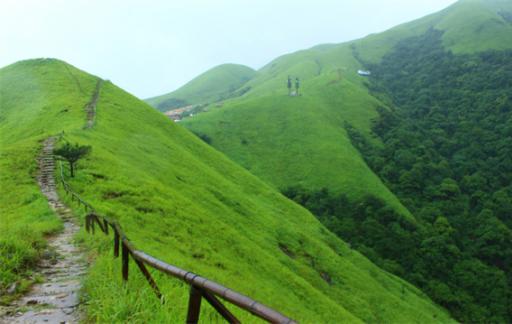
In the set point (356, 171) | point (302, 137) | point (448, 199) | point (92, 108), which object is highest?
point (92, 108)

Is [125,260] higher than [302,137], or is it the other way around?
[125,260]

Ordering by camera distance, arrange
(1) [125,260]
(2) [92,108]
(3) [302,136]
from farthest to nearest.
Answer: (3) [302,136] < (2) [92,108] < (1) [125,260]

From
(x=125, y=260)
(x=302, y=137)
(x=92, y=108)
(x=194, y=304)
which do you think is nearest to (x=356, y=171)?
(x=302, y=137)

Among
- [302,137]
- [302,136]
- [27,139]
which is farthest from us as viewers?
[302,136]

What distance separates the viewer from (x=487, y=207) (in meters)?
111

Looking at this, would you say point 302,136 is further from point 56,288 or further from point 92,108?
point 56,288

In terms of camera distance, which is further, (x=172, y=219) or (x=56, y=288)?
(x=172, y=219)

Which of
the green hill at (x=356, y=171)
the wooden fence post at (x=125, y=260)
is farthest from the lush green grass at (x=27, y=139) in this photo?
the green hill at (x=356, y=171)

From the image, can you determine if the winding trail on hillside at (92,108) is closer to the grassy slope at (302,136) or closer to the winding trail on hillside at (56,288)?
the winding trail on hillside at (56,288)

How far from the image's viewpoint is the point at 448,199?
374 feet

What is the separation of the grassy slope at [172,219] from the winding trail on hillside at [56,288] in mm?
548

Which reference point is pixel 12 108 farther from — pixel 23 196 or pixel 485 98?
pixel 485 98

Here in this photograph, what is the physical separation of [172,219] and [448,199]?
374ft

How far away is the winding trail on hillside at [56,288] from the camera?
7.20 m
